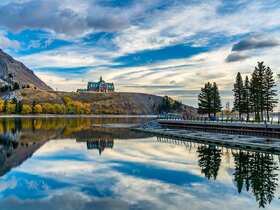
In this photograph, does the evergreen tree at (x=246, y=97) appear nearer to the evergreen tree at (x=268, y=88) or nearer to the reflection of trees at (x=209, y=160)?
the evergreen tree at (x=268, y=88)

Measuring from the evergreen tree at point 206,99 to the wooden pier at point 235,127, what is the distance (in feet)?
83.9

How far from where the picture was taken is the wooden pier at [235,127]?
56.0 meters

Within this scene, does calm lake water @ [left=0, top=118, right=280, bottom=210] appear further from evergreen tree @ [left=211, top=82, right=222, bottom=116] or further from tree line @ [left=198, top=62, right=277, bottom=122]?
evergreen tree @ [left=211, top=82, right=222, bottom=116]

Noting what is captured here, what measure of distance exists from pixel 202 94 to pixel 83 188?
306 ft

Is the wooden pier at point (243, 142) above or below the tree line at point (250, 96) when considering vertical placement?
below

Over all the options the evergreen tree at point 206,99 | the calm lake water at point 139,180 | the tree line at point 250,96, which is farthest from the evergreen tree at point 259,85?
the calm lake water at point 139,180

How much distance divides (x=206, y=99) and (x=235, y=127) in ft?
165

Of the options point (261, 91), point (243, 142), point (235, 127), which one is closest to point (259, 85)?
point (261, 91)

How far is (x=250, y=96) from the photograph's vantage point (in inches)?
3676

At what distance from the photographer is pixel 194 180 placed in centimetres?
2919

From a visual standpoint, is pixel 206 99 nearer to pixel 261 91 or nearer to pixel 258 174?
pixel 261 91

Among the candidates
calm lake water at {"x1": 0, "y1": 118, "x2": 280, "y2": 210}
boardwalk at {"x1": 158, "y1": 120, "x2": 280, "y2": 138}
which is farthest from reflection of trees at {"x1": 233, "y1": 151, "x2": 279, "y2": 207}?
boardwalk at {"x1": 158, "y1": 120, "x2": 280, "y2": 138}

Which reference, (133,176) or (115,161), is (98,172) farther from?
(115,161)

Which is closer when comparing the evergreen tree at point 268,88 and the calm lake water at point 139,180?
the calm lake water at point 139,180
